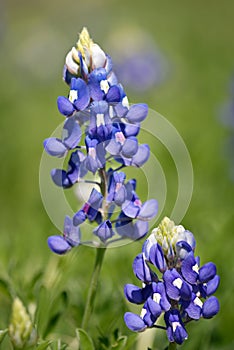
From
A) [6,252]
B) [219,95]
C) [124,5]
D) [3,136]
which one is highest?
[124,5]

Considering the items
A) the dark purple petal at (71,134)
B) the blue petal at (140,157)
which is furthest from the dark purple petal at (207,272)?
the dark purple petal at (71,134)

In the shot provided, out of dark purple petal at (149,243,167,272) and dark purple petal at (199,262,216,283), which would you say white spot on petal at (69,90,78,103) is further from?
dark purple petal at (199,262,216,283)

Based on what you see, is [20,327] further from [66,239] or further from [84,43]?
[84,43]

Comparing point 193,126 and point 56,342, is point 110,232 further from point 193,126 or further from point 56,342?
point 193,126

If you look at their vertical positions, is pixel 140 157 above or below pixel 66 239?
above

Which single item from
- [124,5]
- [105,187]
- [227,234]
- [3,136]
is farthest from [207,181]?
[124,5]

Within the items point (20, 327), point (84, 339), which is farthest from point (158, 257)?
point (20, 327)

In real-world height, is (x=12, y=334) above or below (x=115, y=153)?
below
